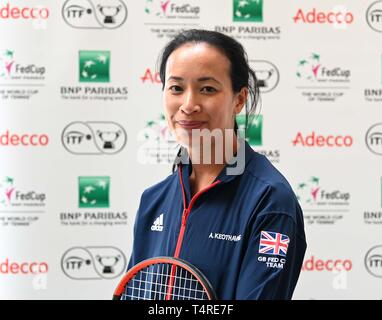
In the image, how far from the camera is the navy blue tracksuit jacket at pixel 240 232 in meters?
0.96

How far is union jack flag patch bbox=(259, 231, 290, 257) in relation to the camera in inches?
37.4

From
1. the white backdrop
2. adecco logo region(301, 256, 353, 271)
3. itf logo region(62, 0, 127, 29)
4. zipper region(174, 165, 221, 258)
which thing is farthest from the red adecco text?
zipper region(174, 165, 221, 258)

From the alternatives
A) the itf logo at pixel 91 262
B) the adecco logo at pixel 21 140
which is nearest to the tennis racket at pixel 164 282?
the itf logo at pixel 91 262

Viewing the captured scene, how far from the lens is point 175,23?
231 cm

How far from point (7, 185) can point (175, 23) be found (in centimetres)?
102

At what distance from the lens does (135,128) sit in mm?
2305

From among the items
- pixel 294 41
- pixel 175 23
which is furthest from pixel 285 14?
pixel 175 23

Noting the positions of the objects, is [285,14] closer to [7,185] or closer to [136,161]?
[136,161]

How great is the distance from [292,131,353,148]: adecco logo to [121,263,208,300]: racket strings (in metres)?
1.39

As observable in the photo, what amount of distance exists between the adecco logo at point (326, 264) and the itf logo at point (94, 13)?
52.8 inches

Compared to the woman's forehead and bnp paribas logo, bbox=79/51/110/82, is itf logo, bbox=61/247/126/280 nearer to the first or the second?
bnp paribas logo, bbox=79/51/110/82

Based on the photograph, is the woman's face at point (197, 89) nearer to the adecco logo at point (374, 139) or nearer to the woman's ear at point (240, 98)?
the woman's ear at point (240, 98)

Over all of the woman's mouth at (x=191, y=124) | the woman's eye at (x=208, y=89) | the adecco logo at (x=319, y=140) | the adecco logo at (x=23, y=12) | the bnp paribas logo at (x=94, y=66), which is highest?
the adecco logo at (x=23, y=12)
